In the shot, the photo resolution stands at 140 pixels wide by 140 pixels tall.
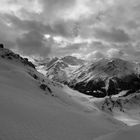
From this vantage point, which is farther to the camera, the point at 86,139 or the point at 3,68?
the point at 3,68

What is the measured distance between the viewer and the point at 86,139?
23.0 meters

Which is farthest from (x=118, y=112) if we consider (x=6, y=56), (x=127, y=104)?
(x=6, y=56)

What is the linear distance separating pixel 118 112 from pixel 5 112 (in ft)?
484

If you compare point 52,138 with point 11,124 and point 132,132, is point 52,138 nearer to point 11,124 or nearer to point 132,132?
point 11,124

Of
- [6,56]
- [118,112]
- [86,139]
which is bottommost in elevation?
[118,112]

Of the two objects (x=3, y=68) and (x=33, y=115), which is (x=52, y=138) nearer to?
(x=33, y=115)

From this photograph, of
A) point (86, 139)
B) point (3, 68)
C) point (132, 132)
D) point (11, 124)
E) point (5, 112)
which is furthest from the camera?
point (3, 68)

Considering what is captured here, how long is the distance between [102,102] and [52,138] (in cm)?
13636

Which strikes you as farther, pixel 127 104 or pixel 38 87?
pixel 127 104

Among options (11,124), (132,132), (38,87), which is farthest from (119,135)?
(38,87)

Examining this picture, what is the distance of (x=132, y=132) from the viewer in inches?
656

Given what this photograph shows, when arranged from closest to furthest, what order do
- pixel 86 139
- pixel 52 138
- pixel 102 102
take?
pixel 52 138
pixel 86 139
pixel 102 102

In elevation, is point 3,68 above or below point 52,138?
above

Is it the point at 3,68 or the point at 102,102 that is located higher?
the point at 3,68
